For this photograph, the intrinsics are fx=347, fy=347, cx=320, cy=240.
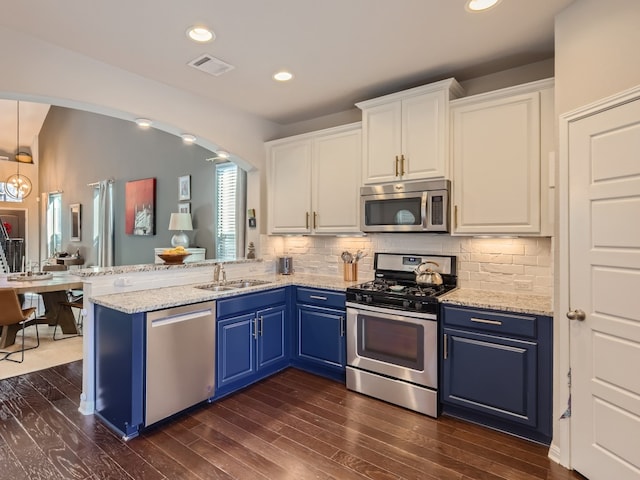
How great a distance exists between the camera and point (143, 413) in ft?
7.75

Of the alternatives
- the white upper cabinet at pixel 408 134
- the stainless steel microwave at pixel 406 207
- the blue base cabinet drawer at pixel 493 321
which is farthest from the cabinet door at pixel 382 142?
the blue base cabinet drawer at pixel 493 321

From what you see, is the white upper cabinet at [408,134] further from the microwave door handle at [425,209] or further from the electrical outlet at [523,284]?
the electrical outlet at [523,284]

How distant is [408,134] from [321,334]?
2004 mm

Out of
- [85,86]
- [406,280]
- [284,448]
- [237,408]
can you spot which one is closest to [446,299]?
[406,280]

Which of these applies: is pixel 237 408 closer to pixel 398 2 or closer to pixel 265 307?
pixel 265 307

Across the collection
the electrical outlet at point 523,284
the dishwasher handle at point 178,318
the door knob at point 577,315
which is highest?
the electrical outlet at point 523,284

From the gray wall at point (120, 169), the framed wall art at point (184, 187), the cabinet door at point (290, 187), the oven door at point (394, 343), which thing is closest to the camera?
the oven door at point (394, 343)

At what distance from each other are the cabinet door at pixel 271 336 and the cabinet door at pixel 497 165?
1.83 metres

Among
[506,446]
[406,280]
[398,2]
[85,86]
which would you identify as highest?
[398,2]

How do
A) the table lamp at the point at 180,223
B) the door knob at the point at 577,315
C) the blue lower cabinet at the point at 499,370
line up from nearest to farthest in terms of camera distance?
1. the door knob at the point at 577,315
2. the blue lower cabinet at the point at 499,370
3. the table lamp at the point at 180,223

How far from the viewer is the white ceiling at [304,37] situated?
2.08m

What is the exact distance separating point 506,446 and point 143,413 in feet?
8.00

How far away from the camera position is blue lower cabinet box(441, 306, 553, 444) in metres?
2.26

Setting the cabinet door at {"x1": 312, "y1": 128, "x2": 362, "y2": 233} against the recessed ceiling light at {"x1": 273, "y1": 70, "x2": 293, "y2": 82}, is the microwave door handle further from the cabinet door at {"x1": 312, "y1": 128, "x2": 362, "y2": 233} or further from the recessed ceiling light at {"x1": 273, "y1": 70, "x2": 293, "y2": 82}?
the recessed ceiling light at {"x1": 273, "y1": 70, "x2": 293, "y2": 82}
